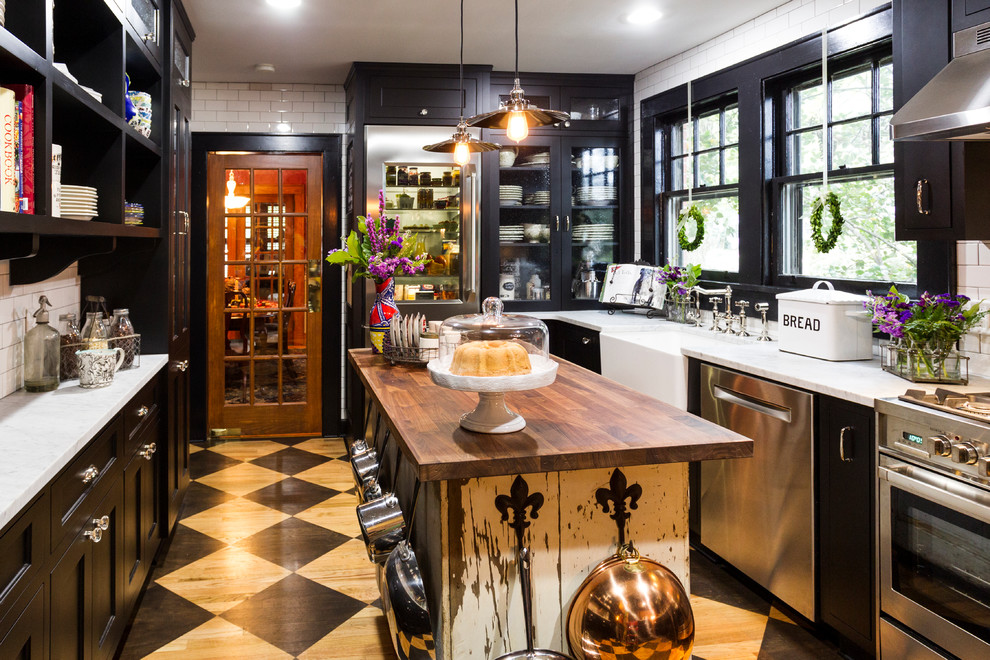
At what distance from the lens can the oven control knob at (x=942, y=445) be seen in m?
2.16

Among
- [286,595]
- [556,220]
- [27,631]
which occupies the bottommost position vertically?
[286,595]

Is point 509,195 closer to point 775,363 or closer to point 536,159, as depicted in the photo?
point 536,159

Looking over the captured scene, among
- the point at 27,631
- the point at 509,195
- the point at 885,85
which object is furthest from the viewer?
the point at 509,195

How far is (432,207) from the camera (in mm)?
5254

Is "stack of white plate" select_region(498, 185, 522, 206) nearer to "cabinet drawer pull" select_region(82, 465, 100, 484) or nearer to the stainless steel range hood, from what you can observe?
the stainless steel range hood

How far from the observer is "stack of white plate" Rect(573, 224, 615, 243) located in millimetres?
5551

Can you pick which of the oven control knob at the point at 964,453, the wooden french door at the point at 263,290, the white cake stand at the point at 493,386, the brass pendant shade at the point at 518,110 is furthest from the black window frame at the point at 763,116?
the wooden french door at the point at 263,290

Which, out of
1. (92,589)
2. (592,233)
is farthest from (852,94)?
(92,589)

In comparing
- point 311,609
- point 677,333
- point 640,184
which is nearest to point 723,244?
point 677,333

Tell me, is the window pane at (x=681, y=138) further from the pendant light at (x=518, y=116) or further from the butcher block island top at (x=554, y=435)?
the butcher block island top at (x=554, y=435)

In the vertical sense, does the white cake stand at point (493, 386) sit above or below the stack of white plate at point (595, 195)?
below

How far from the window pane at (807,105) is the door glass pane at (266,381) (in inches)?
157

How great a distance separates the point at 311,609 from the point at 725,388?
1.90 meters

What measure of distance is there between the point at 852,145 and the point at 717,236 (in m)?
1.22
